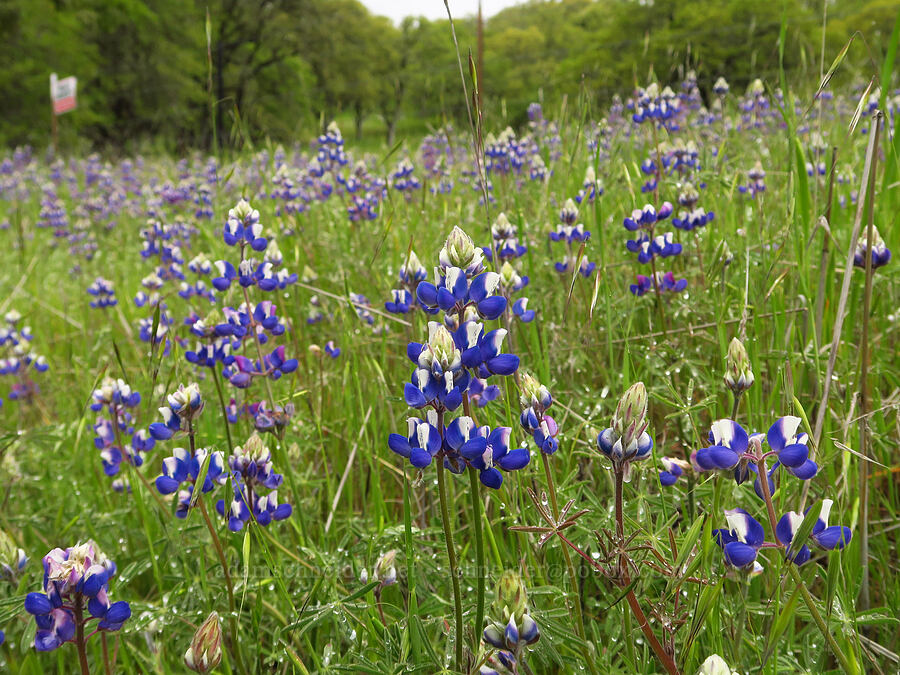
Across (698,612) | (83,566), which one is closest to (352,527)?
(83,566)

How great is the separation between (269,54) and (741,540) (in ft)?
134

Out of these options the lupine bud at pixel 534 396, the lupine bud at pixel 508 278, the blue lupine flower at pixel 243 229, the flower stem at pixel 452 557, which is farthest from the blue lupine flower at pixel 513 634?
the blue lupine flower at pixel 243 229

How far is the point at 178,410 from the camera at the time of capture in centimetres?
151

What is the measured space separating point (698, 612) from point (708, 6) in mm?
18492

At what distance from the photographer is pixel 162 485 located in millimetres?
1441

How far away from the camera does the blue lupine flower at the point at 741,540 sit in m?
0.92

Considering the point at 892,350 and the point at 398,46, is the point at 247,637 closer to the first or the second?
the point at 892,350

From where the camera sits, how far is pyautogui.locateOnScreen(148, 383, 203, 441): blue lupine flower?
1493 millimetres

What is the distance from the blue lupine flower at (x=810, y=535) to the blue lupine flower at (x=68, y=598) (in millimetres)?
1089

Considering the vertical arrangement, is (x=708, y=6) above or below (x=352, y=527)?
above

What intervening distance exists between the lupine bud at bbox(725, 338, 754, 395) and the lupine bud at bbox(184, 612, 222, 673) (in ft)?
3.37

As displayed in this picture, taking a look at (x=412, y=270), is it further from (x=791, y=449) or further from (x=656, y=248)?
(x=791, y=449)

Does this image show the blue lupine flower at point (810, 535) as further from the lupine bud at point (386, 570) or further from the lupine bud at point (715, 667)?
the lupine bud at point (386, 570)

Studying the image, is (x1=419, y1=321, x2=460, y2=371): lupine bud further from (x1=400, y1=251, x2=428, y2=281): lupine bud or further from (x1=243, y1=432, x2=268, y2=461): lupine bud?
(x1=400, y1=251, x2=428, y2=281): lupine bud
